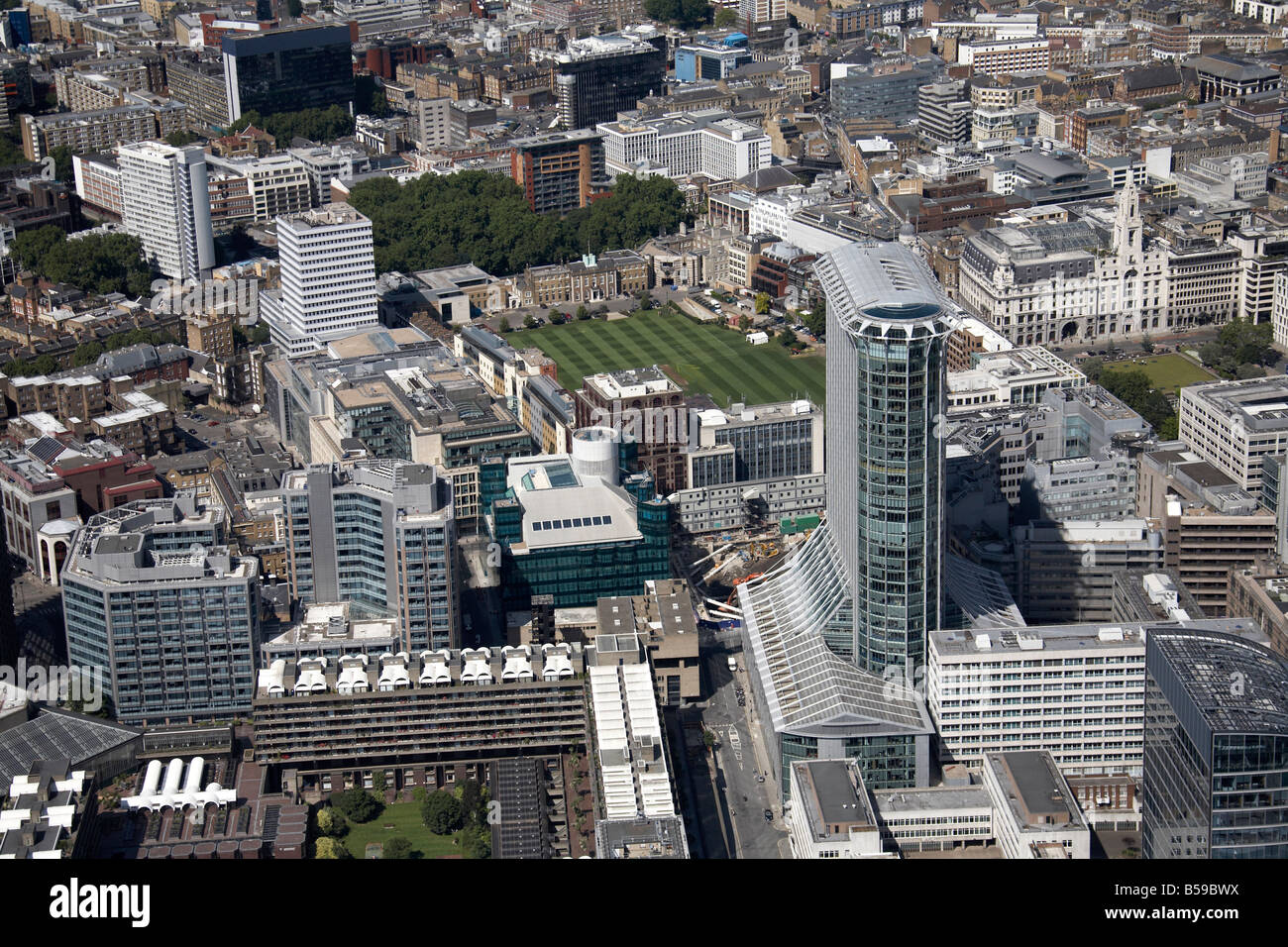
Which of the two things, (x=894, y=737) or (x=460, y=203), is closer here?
(x=894, y=737)

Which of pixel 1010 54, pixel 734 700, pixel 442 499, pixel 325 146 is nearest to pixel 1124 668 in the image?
Answer: pixel 734 700

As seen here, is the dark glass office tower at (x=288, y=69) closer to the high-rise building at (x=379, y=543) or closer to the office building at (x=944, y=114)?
the office building at (x=944, y=114)

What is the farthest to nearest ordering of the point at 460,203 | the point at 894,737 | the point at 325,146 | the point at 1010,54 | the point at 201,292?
the point at 1010,54, the point at 325,146, the point at 460,203, the point at 201,292, the point at 894,737

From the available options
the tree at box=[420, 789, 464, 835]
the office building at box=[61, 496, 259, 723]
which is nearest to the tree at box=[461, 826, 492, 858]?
the tree at box=[420, 789, 464, 835]

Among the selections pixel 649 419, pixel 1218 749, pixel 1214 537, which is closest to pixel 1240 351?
pixel 1214 537

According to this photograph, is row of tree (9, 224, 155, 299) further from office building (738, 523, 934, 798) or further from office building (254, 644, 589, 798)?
office building (738, 523, 934, 798)

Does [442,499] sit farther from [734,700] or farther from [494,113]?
[494,113]

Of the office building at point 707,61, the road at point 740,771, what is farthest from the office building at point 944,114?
the road at point 740,771
